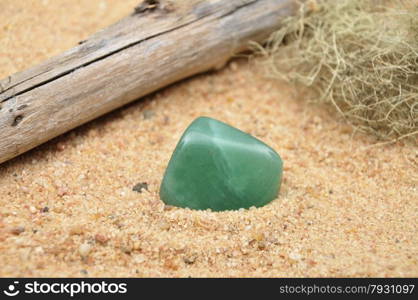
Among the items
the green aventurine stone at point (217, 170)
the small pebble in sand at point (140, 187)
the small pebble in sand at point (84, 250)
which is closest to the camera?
the small pebble in sand at point (84, 250)

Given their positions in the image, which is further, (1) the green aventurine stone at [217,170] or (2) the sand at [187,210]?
(1) the green aventurine stone at [217,170]

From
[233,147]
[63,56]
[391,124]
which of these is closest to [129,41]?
[63,56]

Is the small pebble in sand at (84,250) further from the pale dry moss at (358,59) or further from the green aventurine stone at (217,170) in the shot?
the pale dry moss at (358,59)

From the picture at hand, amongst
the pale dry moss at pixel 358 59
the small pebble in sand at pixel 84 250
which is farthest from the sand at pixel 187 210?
the pale dry moss at pixel 358 59

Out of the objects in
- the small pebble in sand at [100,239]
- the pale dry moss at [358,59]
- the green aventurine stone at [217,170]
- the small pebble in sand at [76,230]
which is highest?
the pale dry moss at [358,59]

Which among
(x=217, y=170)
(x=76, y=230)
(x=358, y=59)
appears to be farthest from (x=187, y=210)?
(x=358, y=59)

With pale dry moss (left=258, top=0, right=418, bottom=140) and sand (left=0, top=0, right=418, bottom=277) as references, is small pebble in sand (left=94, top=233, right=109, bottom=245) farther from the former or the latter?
pale dry moss (left=258, top=0, right=418, bottom=140)

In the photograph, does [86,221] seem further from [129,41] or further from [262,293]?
[129,41]
